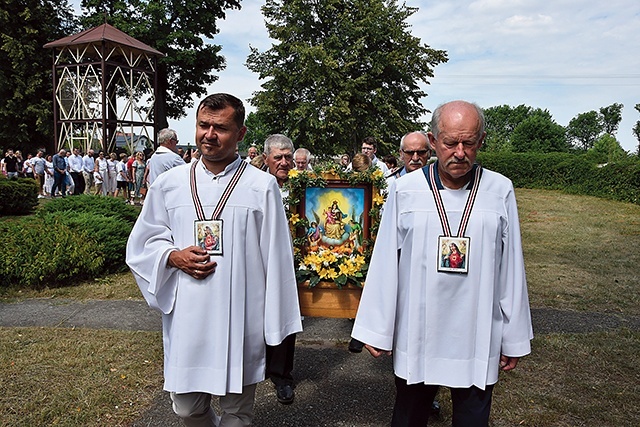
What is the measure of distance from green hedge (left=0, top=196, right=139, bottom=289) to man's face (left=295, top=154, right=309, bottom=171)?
13.4 feet

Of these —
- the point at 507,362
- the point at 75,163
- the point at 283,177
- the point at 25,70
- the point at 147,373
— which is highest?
the point at 25,70

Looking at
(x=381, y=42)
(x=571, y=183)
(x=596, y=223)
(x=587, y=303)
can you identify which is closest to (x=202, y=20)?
(x=381, y=42)

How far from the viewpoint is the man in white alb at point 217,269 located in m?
2.81

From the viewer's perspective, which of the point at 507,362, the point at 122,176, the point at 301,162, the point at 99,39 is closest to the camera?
the point at 507,362

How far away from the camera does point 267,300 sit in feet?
9.64

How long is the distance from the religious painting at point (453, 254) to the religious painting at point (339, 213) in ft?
6.79

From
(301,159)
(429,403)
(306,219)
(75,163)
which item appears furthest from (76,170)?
(429,403)

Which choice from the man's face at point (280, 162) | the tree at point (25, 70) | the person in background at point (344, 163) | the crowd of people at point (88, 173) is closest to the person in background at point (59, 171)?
the crowd of people at point (88, 173)

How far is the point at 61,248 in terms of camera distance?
7719 mm

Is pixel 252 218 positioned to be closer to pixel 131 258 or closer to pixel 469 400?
pixel 131 258

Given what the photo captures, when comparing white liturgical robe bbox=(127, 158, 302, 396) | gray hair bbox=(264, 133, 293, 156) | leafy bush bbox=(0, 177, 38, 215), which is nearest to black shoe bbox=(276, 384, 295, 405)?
white liturgical robe bbox=(127, 158, 302, 396)

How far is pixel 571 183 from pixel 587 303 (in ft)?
75.5

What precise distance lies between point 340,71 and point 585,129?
86.5 metres

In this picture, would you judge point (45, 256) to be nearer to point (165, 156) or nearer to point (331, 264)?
point (165, 156)
